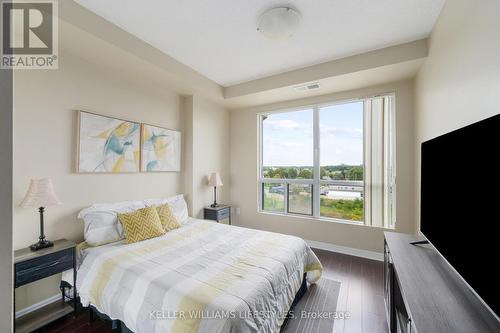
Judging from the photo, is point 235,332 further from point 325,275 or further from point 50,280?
point 50,280

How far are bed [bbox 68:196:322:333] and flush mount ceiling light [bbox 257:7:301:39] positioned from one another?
2.08 metres

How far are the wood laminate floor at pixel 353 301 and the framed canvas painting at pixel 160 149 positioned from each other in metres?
1.73

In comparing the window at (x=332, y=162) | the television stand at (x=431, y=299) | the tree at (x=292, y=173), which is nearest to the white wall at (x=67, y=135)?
the window at (x=332, y=162)

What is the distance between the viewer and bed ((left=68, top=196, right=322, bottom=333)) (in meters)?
1.30

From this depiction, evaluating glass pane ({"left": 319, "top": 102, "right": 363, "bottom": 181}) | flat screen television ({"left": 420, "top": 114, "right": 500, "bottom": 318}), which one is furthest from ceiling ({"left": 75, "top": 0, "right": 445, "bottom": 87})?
flat screen television ({"left": 420, "top": 114, "right": 500, "bottom": 318})

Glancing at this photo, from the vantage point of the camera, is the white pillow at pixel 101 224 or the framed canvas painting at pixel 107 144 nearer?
the white pillow at pixel 101 224

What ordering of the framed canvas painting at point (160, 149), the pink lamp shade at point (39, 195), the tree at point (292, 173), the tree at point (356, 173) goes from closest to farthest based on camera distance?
the pink lamp shade at point (39, 195) < the framed canvas painting at point (160, 149) < the tree at point (356, 173) < the tree at point (292, 173)

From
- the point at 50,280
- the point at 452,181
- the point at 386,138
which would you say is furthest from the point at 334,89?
the point at 50,280

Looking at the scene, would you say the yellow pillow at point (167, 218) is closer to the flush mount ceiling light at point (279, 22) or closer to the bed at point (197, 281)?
the bed at point (197, 281)

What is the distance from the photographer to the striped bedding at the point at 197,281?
1.30 meters

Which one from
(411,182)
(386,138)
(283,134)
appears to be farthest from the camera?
(283,134)

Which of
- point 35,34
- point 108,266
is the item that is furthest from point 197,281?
point 35,34

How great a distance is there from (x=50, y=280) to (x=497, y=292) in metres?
3.19

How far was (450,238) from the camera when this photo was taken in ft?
4.05
